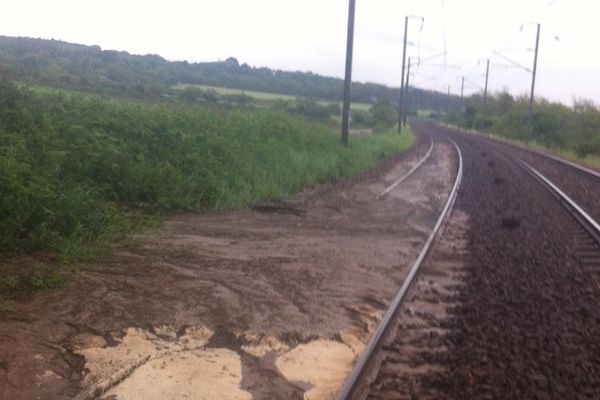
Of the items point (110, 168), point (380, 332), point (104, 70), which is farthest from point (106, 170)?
point (104, 70)

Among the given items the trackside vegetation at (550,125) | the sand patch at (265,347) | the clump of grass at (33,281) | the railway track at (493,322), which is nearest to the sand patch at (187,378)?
the sand patch at (265,347)

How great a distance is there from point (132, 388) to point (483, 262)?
7.88 metres

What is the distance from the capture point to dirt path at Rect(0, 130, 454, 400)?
23.4ft

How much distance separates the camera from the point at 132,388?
691 cm

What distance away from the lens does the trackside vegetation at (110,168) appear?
1128cm

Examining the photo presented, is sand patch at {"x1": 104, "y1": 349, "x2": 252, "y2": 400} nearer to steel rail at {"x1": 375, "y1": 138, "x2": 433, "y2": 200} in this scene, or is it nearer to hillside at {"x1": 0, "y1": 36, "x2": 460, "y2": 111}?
hillside at {"x1": 0, "y1": 36, "x2": 460, "y2": 111}

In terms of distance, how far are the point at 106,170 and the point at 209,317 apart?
279 inches

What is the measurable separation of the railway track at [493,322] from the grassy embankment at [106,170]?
4265mm

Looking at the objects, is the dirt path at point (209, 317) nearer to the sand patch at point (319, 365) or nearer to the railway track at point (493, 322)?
the sand patch at point (319, 365)

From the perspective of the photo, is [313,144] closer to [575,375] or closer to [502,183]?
[502,183]

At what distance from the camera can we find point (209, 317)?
9.34 metres

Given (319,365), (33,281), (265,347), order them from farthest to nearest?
(33,281) → (265,347) → (319,365)

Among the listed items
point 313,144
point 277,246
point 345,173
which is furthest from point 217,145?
point 313,144

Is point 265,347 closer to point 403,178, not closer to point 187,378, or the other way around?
point 187,378
